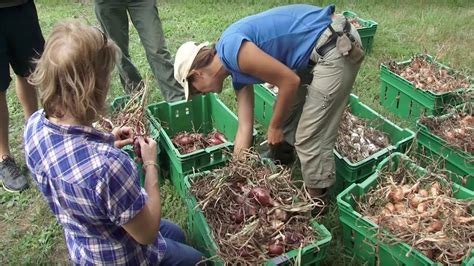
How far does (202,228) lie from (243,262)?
13.8 inches

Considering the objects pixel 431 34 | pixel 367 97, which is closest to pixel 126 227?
pixel 367 97

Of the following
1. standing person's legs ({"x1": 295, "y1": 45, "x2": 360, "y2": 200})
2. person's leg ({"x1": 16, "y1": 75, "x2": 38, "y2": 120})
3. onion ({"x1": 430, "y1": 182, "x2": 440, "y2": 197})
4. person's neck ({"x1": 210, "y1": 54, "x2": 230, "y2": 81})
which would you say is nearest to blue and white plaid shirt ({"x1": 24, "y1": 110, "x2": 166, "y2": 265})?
person's neck ({"x1": 210, "y1": 54, "x2": 230, "y2": 81})

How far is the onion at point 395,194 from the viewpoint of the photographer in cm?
266

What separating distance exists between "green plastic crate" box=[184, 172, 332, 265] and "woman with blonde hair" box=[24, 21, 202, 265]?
65 cm

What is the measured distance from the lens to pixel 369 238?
2398mm

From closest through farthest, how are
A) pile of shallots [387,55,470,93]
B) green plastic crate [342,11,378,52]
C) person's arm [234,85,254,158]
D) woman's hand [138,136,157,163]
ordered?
woman's hand [138,136,157,163], person's arm [234,85,254,158], pile of shallots [387,55,470,93], green plastic crate [342,11,378,52]

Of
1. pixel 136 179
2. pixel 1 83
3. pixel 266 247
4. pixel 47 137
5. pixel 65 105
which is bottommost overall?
pixel 266 247

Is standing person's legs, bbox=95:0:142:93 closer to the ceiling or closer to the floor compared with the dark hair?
closer to the floor

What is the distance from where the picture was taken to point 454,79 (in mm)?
3930

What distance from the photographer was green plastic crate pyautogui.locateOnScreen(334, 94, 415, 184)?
9.73 ft

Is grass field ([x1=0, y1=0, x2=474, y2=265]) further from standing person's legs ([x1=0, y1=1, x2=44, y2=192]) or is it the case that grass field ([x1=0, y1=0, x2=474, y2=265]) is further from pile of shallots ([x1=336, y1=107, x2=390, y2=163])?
pile of shallots ([x1=336, y1=107, x2=390, y2=163])

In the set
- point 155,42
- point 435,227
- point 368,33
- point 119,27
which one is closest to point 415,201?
point 435,227

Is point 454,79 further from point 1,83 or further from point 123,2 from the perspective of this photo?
point 1,83

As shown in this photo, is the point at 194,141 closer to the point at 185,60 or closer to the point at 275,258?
the point at 185,60
